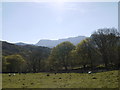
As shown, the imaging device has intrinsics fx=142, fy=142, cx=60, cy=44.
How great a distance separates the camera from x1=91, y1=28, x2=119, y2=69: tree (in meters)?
63.8

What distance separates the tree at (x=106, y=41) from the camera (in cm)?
6378

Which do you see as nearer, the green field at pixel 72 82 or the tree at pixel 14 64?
the green field at pixel 72 82

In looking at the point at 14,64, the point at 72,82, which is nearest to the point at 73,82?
the point at 72,82

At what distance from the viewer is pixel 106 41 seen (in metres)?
64.9

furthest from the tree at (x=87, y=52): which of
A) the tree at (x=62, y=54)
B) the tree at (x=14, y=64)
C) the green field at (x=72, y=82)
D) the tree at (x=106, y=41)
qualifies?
the green field at (x=72, y=82)

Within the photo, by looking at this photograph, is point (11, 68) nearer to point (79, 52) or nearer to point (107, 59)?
point (79, 52)

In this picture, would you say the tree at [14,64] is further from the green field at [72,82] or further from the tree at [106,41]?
the green field at [72,82]

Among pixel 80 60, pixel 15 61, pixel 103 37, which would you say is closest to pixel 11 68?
pixel 15 61

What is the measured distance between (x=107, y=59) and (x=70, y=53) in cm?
1821

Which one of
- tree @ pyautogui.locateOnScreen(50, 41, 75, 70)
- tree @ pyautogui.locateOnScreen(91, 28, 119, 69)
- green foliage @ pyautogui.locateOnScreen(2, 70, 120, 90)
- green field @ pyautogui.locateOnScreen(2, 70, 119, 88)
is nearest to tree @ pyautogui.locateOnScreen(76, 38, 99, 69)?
tree @ pyautogui.locateOnScreen(91, 28, 119, 69)

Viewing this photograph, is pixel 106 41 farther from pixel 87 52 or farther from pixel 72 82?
pixel 72 82

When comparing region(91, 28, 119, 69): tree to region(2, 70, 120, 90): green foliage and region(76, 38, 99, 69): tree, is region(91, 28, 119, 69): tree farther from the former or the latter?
region(2, 70, 120, 90): green foliage

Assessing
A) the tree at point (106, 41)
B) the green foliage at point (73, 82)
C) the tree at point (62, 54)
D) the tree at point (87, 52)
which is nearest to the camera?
the green foliage at point (73, 82)

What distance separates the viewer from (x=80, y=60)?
2665 inches
